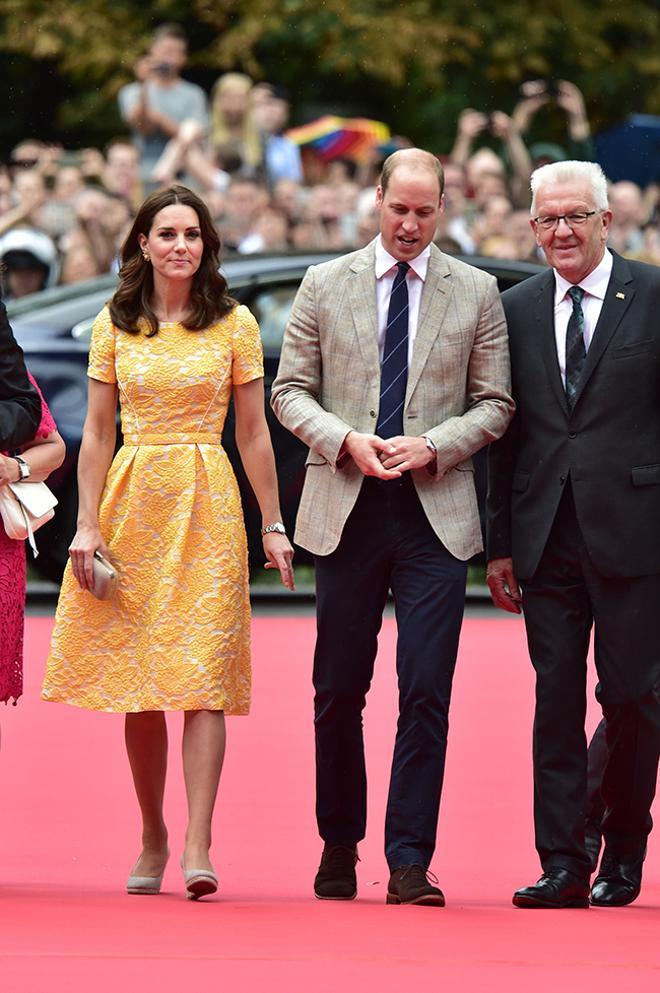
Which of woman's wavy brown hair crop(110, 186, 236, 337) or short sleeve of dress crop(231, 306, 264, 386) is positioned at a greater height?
woman's wavy brown hair crop(110, 186, 236, 337)

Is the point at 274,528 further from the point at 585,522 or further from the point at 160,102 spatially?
the point at 160,102

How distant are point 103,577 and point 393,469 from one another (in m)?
0.87

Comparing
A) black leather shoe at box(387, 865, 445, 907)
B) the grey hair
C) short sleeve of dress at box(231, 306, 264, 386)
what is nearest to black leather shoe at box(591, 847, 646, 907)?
black leather shoe at box(387, 865, 445, 907)

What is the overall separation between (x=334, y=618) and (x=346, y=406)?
0.60 meters

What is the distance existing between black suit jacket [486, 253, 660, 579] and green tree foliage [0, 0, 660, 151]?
67.6 feet

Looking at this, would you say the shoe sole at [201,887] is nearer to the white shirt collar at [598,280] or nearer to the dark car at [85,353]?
the white shirt collar at [598,280]

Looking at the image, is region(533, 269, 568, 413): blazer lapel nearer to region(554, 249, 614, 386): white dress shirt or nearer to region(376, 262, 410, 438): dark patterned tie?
region(554, 249, 614, 386): white dress shirt

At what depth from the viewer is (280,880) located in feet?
22.2

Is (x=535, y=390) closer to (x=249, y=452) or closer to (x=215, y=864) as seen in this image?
(x=249, y=452)

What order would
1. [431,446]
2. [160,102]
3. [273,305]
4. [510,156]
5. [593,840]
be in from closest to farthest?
A: [431,446] → [593,840] → [273,305] → [160,102] → [510,156]

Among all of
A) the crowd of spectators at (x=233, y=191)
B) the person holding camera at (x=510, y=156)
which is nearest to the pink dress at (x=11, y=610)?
the crowd of spectators at (x=233, y=191)

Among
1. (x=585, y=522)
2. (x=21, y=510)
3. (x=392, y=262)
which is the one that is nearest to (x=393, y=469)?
(x=585, y=522)

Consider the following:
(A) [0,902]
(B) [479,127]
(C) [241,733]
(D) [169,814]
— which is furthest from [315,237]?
(A) [0,902]

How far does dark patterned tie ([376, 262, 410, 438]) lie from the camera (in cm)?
656
